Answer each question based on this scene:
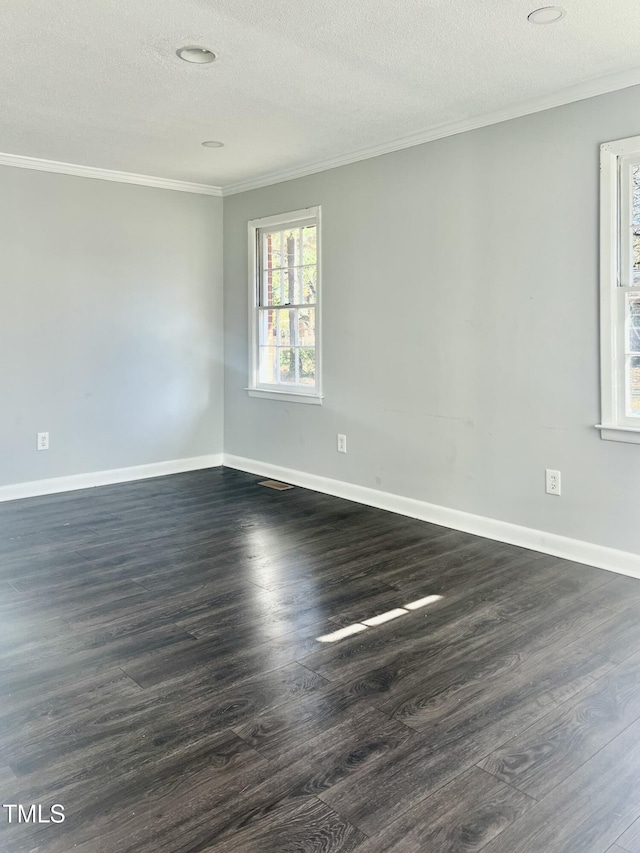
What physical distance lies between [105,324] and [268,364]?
54.1 inches

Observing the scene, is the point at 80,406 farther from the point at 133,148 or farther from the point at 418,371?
the point at 418,371

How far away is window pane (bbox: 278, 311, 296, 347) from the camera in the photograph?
532cm

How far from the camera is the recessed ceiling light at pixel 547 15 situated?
2.52m

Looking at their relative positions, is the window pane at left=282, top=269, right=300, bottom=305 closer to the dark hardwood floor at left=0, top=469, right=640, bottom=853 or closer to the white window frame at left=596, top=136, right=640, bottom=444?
the dark hardwood floor at left=0, top=469, right=640, bottom=853

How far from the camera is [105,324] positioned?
204 inches

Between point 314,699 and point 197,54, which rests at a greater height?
point 197,54

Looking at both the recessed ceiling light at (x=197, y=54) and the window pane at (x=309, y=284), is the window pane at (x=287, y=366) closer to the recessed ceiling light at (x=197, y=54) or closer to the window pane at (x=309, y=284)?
the window pane at (x=309, y=284)

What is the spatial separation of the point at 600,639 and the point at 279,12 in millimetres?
2774

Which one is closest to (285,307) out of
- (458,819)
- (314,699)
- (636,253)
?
(636,253)

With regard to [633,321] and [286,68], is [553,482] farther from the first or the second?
[286,68]

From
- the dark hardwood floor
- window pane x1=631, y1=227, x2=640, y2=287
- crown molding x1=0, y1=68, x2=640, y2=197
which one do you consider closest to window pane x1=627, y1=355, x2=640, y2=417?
window pane x1=631, y1=227, x2=640, y2=287

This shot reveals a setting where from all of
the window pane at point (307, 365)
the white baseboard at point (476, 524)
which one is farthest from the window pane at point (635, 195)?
the window pane at point (307, 365)

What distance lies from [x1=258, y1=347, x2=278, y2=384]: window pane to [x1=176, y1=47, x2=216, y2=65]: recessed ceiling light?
2.78 m

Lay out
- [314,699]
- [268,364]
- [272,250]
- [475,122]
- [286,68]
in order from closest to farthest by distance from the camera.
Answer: [314,699]
[286,68]
[475,122]
[272,250]
[268,364]
